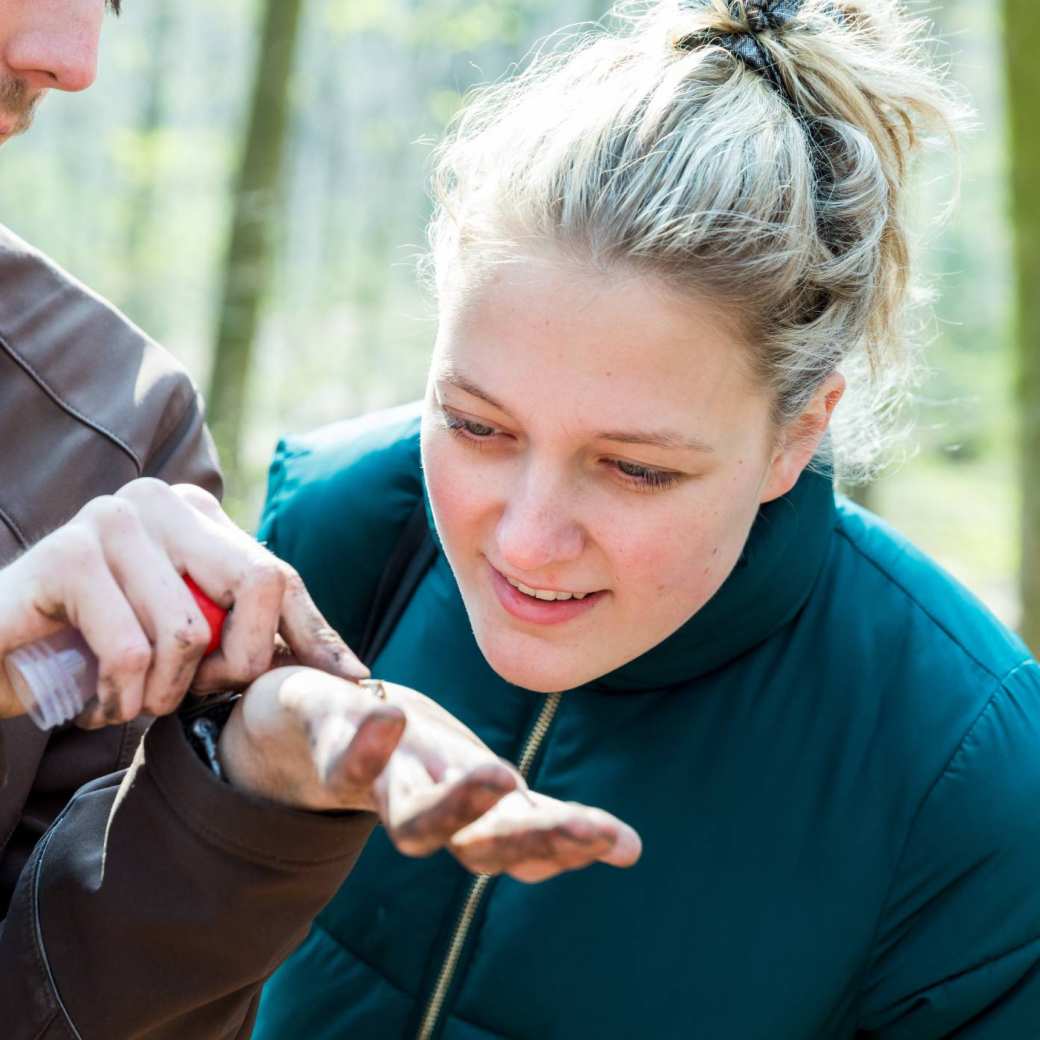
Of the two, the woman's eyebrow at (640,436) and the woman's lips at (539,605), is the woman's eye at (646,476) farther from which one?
the woman's lips at (539,605)

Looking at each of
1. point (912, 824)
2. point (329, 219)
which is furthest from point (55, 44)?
point (329, 219)

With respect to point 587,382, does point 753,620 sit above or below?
below

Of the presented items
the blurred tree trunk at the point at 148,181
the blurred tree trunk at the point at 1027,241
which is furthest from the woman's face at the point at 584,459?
the blurred tree trunk at the point at 148,181

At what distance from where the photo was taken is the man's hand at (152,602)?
151 centimetres

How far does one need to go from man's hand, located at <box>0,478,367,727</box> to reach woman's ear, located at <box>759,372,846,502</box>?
87 cm

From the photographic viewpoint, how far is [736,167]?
2029mm

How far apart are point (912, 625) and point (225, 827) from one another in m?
1.23

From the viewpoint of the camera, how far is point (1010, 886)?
204 centimetres

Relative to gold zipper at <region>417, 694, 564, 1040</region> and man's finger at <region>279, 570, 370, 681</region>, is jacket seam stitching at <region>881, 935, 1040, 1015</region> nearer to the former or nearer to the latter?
gold zipper at <region>417, 694, 564, 1040</region>

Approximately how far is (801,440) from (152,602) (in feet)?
3.78

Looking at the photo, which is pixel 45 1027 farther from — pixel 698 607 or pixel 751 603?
pixel 751 603

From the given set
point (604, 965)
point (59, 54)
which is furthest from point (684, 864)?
point (59, 54)

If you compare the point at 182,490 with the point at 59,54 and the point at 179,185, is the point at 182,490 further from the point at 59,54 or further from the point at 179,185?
the point at 179,185

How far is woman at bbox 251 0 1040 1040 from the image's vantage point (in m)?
1.98
